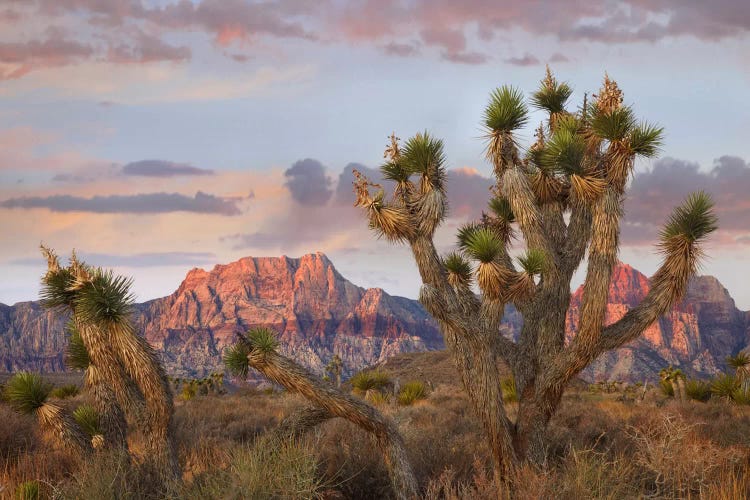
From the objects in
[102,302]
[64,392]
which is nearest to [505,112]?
[102,302]

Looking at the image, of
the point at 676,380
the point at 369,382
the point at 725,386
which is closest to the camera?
the point at 725,386

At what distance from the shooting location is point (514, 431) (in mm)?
11594

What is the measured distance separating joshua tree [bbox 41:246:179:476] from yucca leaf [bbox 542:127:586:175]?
7.58m

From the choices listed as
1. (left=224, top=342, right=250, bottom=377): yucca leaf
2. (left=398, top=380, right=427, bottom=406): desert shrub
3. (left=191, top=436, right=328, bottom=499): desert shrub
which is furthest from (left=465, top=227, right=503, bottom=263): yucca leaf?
(left=398, top=380, right=427, bottom=406): desert shrub

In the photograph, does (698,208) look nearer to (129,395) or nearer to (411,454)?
(411,454)

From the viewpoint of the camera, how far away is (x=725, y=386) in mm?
24656

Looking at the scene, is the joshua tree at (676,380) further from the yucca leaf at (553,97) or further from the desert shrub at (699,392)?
the yucca leaf at (553,97)

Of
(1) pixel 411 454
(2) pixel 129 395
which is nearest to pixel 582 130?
(1) pixel 411 454

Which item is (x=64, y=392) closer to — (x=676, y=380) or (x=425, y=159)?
(x=425, y=159)

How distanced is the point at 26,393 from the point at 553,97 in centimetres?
1165

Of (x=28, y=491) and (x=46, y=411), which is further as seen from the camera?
(x=46, y=411)

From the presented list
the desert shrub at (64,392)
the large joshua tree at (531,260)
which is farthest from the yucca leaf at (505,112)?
the desert shrub at (64,392)

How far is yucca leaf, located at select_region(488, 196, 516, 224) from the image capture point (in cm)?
1330

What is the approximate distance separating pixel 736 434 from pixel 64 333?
15.1 m
